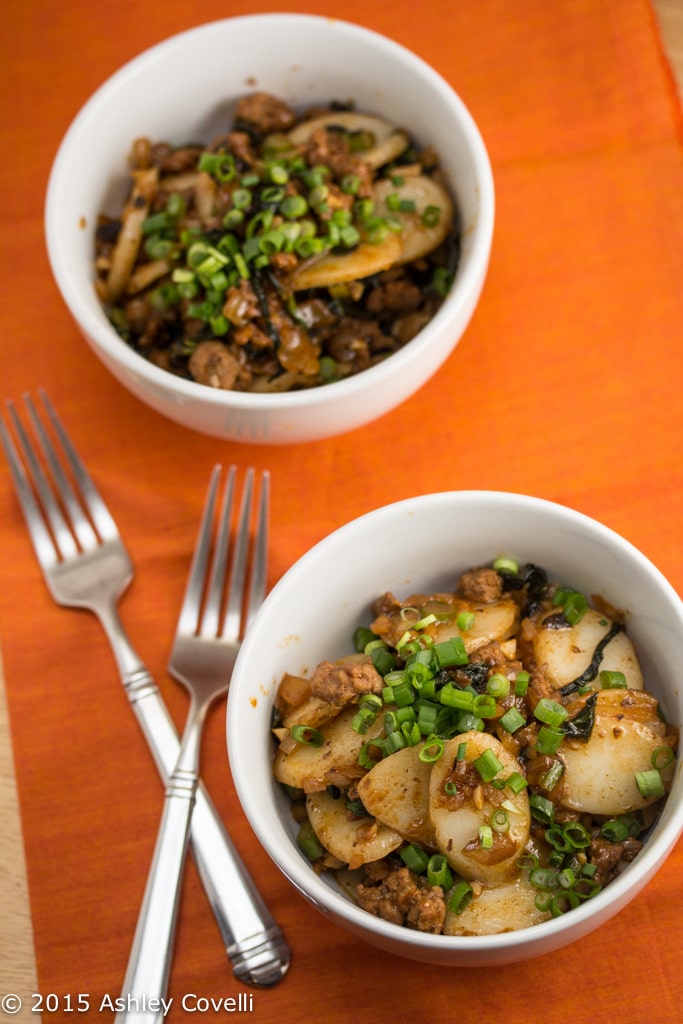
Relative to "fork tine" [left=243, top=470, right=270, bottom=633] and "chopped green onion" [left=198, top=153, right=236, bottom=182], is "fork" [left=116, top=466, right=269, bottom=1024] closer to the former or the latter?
"fork tine" [left=243, top=470, right=270, bottom=633]

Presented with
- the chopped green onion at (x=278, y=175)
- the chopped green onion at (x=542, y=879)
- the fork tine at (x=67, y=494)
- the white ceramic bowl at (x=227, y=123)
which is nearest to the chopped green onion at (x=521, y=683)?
the chopped green onion at (x=542, y=879)

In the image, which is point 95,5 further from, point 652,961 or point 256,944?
point 652,961

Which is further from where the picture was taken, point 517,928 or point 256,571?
point 256,571

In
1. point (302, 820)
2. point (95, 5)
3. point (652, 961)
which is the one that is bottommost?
point (652, 961)

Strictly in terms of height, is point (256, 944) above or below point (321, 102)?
below

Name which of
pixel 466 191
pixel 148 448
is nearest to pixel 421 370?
pixel 466 191

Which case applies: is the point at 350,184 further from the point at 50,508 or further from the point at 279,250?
the point at 50,508

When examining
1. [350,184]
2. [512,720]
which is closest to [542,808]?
[512,720]
